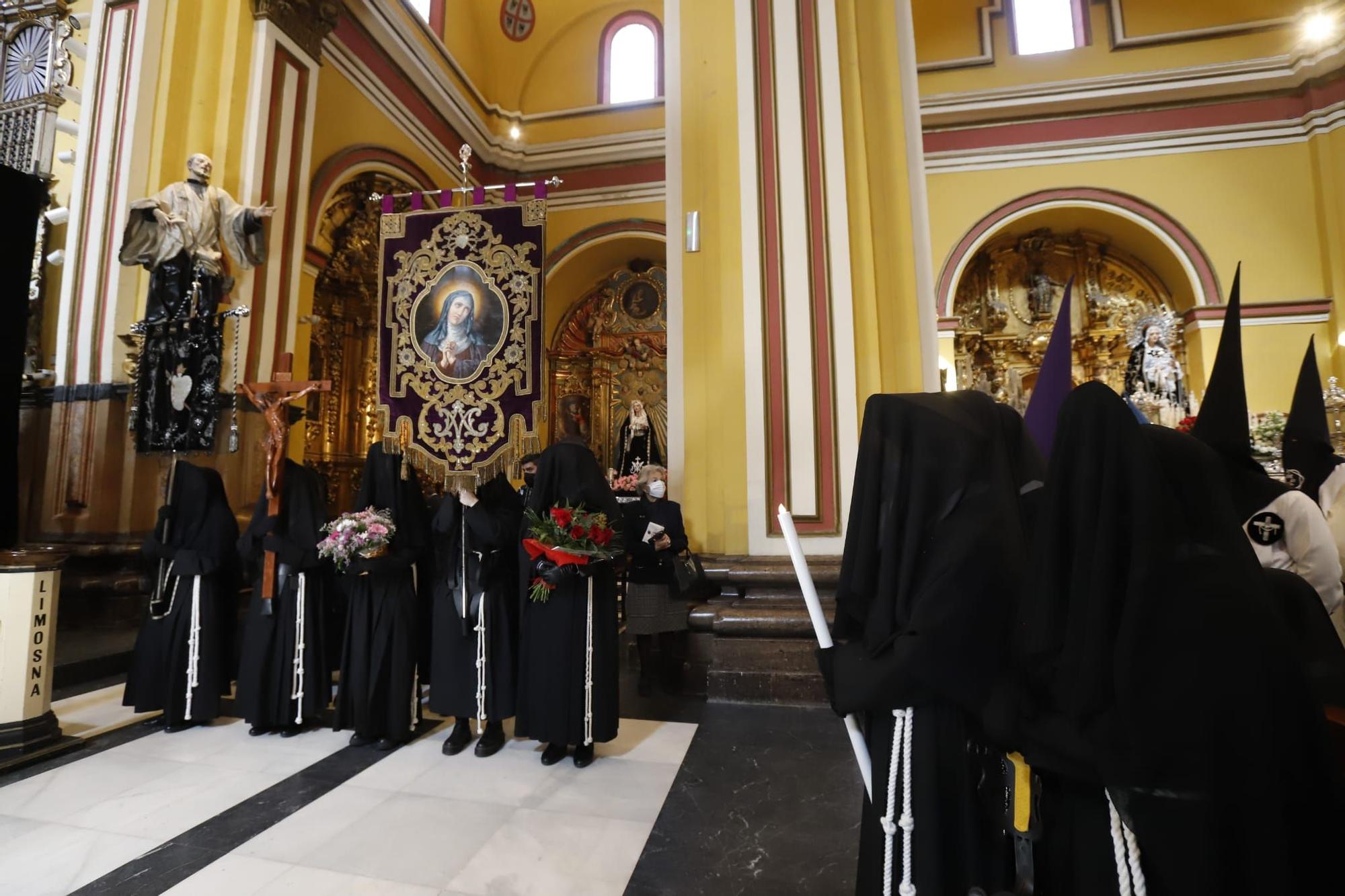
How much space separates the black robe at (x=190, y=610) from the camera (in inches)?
150

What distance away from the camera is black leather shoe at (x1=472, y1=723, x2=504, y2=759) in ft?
11.2

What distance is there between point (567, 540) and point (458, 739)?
1212 millimetres

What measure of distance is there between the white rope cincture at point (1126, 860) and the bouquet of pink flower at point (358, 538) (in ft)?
10.6

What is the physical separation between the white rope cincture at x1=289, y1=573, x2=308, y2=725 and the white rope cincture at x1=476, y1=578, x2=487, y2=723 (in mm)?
1006

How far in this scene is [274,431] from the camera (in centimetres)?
394

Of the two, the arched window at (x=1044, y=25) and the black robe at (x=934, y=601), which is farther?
the arched window at (x=1044, y=25)

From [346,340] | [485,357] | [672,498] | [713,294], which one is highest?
[346,340]

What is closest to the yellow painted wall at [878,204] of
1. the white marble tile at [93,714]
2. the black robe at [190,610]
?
the black robe at [190,610]

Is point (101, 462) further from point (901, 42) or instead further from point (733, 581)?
point (901, 42)

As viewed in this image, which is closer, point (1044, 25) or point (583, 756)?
point (583, 756)

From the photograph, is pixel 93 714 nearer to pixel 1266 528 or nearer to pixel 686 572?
pixel 686 572

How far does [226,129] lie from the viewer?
264 inches

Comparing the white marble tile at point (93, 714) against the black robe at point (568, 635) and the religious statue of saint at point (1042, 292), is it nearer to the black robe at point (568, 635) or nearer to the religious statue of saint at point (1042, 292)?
the black robe at point (568, 635)

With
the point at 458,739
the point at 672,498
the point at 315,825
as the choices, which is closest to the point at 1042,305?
the point at 672,498
